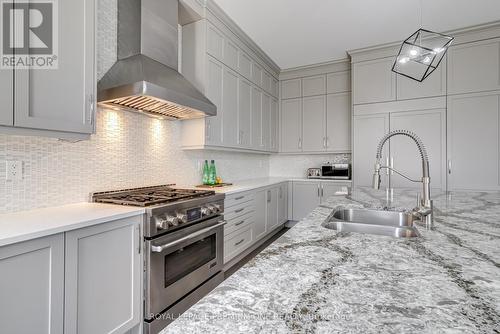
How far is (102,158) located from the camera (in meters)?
1.99

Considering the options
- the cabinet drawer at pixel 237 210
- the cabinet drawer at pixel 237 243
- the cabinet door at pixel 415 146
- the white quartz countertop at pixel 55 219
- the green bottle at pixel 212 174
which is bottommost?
the cabinet drawer at pixel 237 243

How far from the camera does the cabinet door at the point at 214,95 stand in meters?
2.76

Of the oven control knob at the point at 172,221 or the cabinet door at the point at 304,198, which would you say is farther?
the cabinet door at the point at 304,198

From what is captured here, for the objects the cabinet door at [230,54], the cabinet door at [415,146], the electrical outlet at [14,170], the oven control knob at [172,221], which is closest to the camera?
the electrical outlet at [14,170]

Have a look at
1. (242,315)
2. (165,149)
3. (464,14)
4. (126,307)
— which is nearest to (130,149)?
(165,149)

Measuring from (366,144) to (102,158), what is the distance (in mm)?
3374

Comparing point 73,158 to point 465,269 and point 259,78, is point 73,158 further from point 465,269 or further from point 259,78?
point 259,78

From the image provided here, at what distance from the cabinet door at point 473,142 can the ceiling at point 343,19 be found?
3.11ft

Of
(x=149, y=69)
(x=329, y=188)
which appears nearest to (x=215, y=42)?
(x=149, y=69)

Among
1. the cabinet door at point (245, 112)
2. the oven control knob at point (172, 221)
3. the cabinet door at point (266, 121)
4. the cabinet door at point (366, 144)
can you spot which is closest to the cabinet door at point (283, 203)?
the cabinet door at point (266, 121)

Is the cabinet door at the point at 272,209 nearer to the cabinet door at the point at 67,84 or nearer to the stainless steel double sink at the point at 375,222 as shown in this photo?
the stainless steel double sink at the point at 375,222

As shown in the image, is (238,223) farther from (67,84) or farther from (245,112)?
(67,84)

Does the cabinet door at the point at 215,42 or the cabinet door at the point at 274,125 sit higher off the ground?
the cabinet door at the point at 215,42

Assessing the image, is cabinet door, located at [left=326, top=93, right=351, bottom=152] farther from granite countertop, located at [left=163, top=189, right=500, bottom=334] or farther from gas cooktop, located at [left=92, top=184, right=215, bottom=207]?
granite countertop, located at [left=163, top=189, right=500, bottom=334]
